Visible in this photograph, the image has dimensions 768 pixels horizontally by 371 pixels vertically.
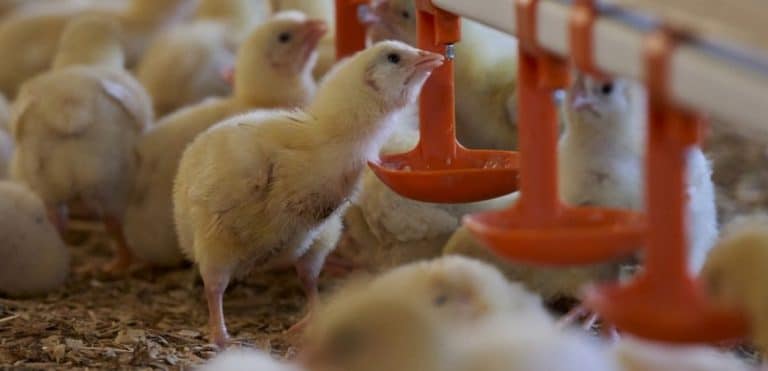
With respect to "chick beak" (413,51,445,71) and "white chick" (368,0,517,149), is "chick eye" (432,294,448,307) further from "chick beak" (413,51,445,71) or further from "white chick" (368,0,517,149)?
"white chick" (368,0,517,149)

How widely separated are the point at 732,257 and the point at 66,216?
3.06 metres

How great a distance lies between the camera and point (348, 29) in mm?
4535

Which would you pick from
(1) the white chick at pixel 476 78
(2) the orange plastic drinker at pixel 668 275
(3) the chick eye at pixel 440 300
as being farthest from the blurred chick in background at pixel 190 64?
(2) the orange plastic drinker at pixel 668 275

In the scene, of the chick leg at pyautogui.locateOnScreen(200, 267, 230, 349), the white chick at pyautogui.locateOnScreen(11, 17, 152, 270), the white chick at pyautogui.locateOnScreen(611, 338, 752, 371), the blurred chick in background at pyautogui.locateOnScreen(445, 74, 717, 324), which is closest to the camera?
the white chick at pyautogui.locateOnScreen(611, 338, 752, 371)

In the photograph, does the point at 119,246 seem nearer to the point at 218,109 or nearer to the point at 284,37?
the point at 218,109

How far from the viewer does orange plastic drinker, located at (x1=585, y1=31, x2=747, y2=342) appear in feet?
8.05

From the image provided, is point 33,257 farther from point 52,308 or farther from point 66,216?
point 66,216

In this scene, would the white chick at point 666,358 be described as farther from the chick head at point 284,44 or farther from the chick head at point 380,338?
the chick head at point 284,44

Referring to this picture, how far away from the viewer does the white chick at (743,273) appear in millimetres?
2781

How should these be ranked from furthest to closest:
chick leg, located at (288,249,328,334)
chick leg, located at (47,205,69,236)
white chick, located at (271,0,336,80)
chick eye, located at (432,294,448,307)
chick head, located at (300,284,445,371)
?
white chick, located at (271,0,336,80), chick leg, located at (47,205,69,236), chick leg, located at (288,249,328,334), chick eye, located at (432,294,448,307), chick head, located at (300,284,445,371)

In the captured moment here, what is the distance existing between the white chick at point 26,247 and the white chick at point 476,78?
4.43 ft

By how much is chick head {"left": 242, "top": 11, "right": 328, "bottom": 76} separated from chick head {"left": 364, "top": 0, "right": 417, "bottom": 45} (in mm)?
184

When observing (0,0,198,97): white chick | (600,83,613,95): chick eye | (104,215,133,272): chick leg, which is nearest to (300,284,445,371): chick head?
(600,83,613,95): chick eye

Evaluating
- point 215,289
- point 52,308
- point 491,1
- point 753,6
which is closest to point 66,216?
point 52,308
